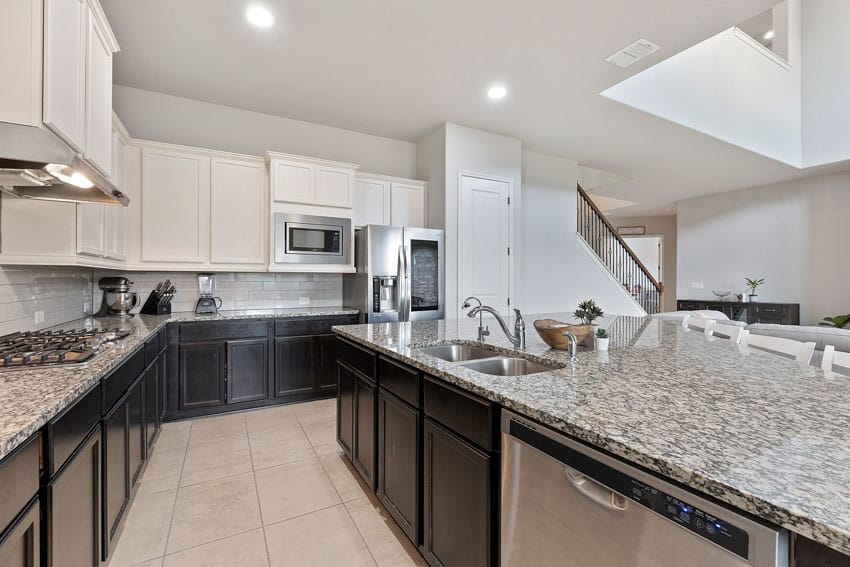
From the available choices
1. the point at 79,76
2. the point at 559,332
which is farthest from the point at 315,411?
the point at 79,76

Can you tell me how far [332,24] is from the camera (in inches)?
109

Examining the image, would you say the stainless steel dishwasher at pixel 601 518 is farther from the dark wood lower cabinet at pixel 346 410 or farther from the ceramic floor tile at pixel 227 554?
the dark wood lower cabinet at pixel 346 410

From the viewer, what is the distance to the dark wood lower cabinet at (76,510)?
1.16 metres

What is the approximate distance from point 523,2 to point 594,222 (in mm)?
4570

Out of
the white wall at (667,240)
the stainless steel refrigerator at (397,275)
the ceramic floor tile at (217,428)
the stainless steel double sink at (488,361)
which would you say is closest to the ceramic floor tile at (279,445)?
the ceramic floor tile at (217,428)

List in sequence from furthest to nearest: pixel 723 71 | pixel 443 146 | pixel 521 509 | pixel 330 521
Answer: pixel 723 71, pixel 443 146, pixel 330 521, pixel 521 509

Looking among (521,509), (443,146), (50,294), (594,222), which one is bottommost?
(521,509)

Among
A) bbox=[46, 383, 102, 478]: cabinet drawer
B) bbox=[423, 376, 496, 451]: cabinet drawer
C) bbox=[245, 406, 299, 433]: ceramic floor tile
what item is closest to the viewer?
bbox=[46, 383, 102, 478]: cabinet drawer

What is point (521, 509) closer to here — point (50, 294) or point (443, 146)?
point (50, 294)

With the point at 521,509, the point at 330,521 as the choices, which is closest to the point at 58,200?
the point at 330,521

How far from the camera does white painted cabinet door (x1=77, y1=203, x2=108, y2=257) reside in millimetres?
2406

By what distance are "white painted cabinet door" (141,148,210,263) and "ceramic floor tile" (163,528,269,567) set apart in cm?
250

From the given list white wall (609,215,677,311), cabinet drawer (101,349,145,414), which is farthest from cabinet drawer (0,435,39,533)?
white wall (609,215,677,311)

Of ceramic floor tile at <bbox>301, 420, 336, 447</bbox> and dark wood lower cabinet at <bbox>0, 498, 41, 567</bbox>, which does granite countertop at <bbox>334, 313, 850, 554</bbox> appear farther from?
ceramic floor tile at <bbox>301, 420, 336, 447</bbox>
